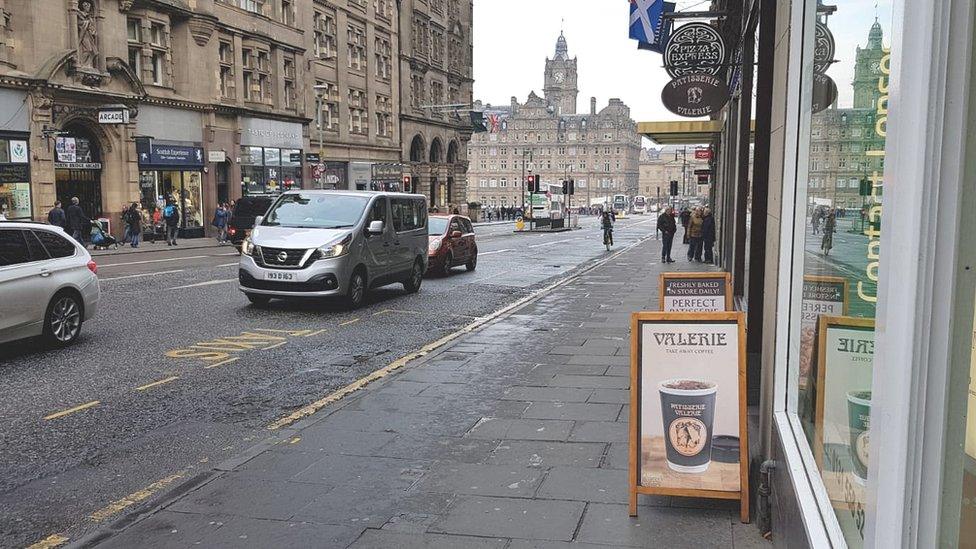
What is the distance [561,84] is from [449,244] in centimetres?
16377

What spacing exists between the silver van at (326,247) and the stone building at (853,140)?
400 inches

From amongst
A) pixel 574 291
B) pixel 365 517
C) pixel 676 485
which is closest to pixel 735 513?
pixel 676 485

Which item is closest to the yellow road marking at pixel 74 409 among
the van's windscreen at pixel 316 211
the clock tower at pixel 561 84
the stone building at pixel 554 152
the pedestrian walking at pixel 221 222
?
the van's windscreen at pixel 316 211

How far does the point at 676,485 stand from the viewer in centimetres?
421

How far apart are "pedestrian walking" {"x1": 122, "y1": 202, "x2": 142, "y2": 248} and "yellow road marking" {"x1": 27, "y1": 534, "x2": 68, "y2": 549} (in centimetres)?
2692

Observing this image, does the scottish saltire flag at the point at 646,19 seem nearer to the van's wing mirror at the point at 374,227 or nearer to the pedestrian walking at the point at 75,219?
the van's wing mirror at the point at 374,227

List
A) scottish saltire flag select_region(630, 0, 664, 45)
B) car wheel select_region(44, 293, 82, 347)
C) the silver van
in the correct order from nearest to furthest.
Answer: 1. car wheel select_region(44, 293, 82, 347)
2. scottish saltire flag select_region(630, 0, 664, 45)
3. the silver van

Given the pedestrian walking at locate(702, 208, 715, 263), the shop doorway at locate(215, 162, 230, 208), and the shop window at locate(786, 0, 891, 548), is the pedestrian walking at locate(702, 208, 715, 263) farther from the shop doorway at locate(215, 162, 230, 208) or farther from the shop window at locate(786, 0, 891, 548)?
the shop doorway at locate(215, 162, 230, 208)

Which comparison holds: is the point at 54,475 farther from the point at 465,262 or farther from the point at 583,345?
the point at 465,262

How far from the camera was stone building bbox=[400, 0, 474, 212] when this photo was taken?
2395 inches

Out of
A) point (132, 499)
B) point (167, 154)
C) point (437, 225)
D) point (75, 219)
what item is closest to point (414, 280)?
point (437, 225)

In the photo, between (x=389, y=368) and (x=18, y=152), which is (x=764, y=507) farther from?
(x=18, y=152)

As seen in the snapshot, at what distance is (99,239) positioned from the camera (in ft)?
87.4

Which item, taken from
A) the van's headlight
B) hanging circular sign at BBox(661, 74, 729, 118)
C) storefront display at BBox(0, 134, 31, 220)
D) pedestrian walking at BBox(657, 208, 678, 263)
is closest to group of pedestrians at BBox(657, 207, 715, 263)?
pedestrian walking at BBox(657, 208, 678, 263)
